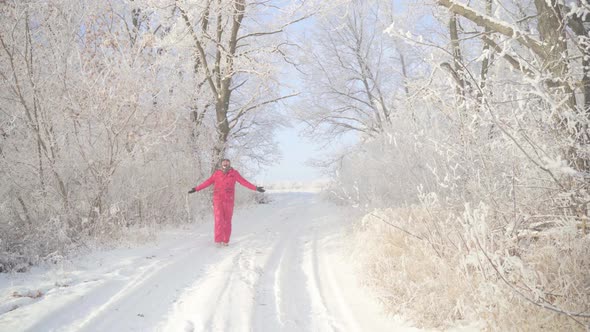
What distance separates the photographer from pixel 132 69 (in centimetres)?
654

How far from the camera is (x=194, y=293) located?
11.9 ft

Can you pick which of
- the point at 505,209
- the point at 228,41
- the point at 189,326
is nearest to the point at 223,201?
the point at 189,326

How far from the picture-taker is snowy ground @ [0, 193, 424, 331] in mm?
2955

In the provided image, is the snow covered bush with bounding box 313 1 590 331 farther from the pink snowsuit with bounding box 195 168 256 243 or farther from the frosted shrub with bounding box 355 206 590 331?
the pink snowsuit with bounding box 195 168 256 243

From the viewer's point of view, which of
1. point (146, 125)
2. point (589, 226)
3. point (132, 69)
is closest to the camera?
point (589, 226)

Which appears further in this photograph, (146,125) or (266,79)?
(266,79)

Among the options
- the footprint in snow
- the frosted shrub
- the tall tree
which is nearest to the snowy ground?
the footprint in snow

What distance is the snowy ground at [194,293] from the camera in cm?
296

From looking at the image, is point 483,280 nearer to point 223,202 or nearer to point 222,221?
point 222,221

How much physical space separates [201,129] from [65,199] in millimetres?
5508

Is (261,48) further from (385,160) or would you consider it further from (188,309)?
(188,309)

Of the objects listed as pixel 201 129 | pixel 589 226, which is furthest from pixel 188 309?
pixel 201 129

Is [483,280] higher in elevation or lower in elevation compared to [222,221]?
lower

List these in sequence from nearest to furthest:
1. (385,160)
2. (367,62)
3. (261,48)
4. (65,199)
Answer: (65,199)
(385,160)
(261,48)
(367,62)
